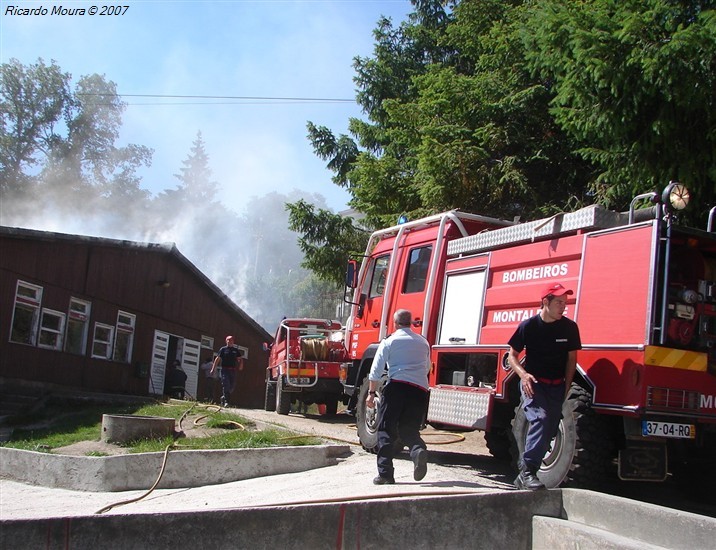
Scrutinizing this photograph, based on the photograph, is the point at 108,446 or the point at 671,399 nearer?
the point at 671,399

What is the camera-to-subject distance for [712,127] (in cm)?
861

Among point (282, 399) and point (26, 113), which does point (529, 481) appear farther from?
point (26, 113)

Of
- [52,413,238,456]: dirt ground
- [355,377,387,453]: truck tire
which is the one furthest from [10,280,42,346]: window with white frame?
[355,377,387,453]: truck tire

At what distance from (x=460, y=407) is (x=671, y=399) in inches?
94.0

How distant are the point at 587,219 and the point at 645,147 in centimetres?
273

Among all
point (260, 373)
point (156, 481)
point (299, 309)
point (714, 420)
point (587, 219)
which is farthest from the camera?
point (299, 309)

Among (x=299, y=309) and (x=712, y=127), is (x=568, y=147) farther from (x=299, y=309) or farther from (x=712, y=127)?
(x=299, y=309)

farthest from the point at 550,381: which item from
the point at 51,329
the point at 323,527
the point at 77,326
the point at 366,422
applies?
the point at 77,326

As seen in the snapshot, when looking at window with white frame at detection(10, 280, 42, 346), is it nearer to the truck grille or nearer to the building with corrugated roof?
the building with corrugated roof

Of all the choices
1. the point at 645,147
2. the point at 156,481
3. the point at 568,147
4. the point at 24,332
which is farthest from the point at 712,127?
the point at 24,332

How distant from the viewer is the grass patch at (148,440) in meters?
9.81

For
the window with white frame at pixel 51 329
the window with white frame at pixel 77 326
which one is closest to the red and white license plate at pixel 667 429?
the window with white frame at pixel 51 329

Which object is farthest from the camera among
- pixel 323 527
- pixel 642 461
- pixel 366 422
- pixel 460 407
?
pixel 366 422

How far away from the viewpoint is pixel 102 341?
21250 millimetres
